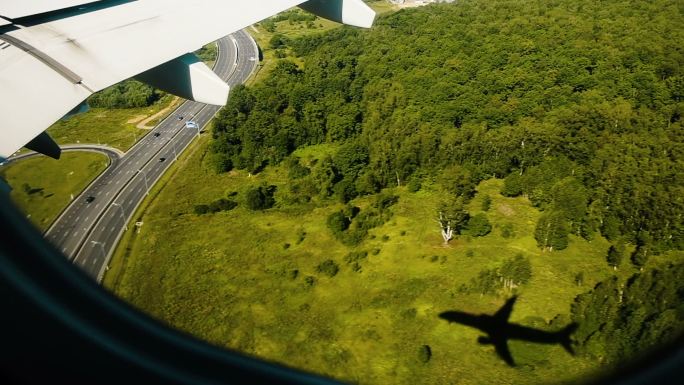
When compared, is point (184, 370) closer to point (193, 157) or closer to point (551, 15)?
point (193, 157)

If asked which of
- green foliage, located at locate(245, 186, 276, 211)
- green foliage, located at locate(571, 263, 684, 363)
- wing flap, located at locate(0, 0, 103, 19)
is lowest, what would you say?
green foliage, located at locate(245, 186, 276, 211)

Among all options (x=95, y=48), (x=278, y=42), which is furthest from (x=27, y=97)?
(x=278, y=42)

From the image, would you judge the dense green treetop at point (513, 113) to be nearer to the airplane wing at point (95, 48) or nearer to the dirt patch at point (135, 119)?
the dirt patch at point (135, 119)

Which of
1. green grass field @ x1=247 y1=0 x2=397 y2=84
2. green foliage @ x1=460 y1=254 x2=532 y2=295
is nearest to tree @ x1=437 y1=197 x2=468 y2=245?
green foliage @ x1=460 y1=254 x2=532 y2=295

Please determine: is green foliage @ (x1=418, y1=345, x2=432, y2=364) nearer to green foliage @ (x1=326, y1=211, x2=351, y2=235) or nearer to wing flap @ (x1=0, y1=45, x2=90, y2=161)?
green foliage @ (x1=326, y1=211, x2=351, y2=235)

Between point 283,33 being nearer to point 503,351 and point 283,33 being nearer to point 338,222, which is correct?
point 338,222

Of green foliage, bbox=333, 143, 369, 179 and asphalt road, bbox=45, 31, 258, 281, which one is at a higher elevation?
green foliage, bbox=333, 143, 369, 179

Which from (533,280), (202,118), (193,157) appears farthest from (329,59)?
(533,280)
